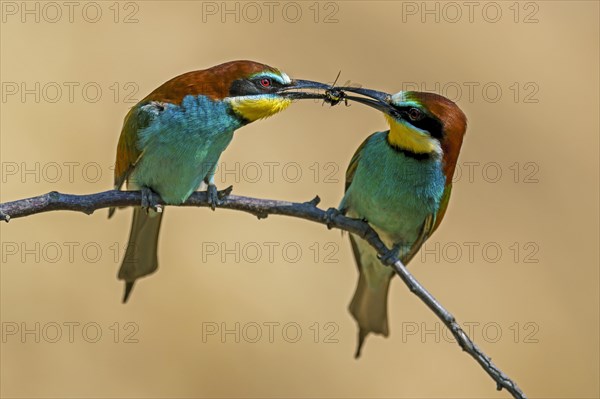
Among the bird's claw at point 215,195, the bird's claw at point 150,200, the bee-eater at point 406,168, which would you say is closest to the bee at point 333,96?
the bee-eater at point 406,168

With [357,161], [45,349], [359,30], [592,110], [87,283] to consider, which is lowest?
[45,349]

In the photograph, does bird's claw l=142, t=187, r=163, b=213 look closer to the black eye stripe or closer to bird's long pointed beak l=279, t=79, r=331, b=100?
bird's long pointed beak l=279, t=79, r=331, b=100

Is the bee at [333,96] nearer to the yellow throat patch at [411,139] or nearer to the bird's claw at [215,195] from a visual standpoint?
the yellow throat patch at [411,139]

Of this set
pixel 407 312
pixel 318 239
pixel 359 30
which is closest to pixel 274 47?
pixel 359 30

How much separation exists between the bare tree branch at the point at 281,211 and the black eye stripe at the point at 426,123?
1.23 ft

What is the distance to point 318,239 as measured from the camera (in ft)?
15.3

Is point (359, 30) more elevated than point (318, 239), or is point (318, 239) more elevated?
point (359, 30)

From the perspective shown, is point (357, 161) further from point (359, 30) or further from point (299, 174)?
point (359, 30)

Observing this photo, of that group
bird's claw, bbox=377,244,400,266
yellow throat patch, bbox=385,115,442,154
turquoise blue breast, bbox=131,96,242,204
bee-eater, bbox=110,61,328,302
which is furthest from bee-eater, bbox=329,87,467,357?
turquoise blue breast, bbox=131,96,242,204

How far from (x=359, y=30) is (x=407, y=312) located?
1.69 m

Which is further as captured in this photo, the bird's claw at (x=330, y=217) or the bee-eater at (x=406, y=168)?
the bee-eater at (x=406, y=168)

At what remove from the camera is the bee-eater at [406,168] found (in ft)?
10.1

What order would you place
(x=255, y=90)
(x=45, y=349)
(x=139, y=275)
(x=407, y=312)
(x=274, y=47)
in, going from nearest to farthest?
(x=255, y=90) → (x=139, y=275) → (x=45, y=349) → (x=407, y=312) → (x=274, y=47)

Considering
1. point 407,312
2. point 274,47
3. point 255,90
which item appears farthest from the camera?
point 274,47
